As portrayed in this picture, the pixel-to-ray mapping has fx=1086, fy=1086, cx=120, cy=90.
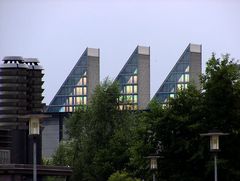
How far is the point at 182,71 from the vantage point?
18588 cm

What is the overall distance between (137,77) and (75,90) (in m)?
11.7

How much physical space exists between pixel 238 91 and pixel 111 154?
24.8 metres

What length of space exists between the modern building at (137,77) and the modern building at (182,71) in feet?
16.4

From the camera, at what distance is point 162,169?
71.4 metres

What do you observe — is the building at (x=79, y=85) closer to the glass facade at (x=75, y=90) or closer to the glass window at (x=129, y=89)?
the glass facade at (x=75, y=90)

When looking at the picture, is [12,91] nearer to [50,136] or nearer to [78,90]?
[50,136]

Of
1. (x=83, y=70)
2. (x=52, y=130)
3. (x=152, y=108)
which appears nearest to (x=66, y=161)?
(x=152, y=108)

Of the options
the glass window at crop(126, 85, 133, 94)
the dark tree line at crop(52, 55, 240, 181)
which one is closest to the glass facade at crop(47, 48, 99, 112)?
the glass window at crop(126, 85, 133, 94)

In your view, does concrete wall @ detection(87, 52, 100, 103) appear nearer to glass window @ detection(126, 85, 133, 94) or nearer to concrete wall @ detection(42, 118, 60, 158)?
glass window @ detection(126, 85, 133, 94)

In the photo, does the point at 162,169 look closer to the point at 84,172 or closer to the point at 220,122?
the point at 220,122

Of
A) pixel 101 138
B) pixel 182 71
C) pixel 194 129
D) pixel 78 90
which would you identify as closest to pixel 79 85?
pixel 78 90

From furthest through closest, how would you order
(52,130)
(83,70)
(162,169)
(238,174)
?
(83,70), (52,130), (162,169), (238,174)

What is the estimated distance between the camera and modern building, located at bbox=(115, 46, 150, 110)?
6747 inches

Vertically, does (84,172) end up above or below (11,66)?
below
